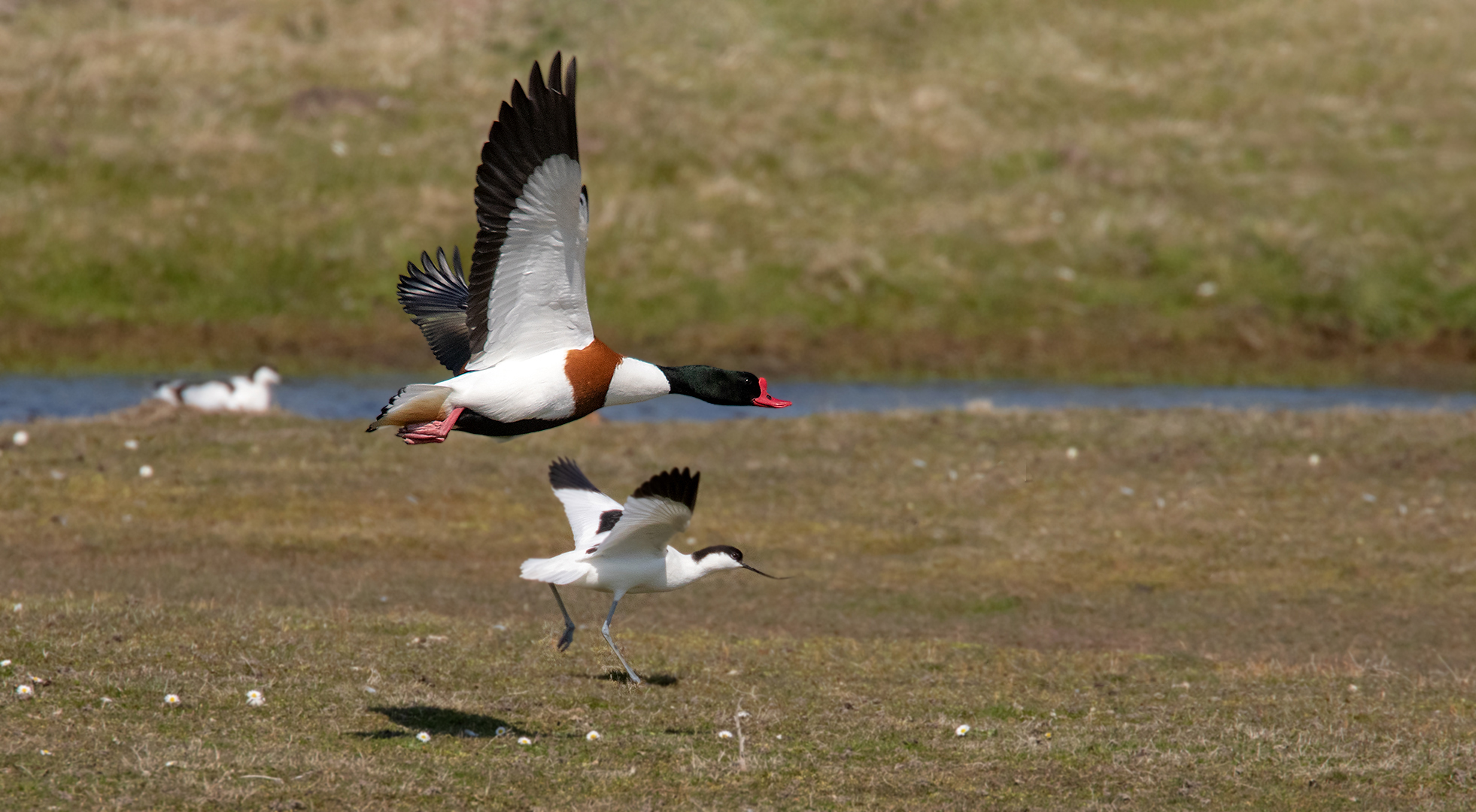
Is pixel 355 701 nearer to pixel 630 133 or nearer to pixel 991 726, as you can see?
pixel 991 726

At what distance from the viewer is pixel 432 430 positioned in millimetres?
10383

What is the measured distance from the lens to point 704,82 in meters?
52.0

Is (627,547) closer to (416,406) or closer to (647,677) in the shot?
(647,677)

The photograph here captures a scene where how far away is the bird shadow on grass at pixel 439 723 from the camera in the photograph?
1152 cm

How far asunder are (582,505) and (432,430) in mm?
3995

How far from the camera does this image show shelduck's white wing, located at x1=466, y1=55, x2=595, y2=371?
10039 mm

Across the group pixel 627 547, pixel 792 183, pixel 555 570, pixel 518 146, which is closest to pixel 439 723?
pixel 555 570

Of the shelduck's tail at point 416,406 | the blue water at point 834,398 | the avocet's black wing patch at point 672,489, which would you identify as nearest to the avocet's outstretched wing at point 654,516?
the avocet's black wing patch at point 672,489

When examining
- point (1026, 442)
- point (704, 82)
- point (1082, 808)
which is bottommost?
point (1082, 808)

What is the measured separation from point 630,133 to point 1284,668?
34877 millimetres

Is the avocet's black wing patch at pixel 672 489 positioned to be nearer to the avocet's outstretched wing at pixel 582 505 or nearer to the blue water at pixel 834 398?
the avocet's outstretched wing at pixel 582 505

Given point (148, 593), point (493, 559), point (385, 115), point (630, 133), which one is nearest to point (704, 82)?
point (630, 133)

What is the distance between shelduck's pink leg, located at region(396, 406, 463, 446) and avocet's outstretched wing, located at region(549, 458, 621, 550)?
314 cm

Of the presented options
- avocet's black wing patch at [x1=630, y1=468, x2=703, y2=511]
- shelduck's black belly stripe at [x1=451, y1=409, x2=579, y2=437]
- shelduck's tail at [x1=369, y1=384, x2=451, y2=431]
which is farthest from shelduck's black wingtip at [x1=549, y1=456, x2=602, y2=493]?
shelduck's tail at [x1=369, y1=384, x2=451, y2=431]
